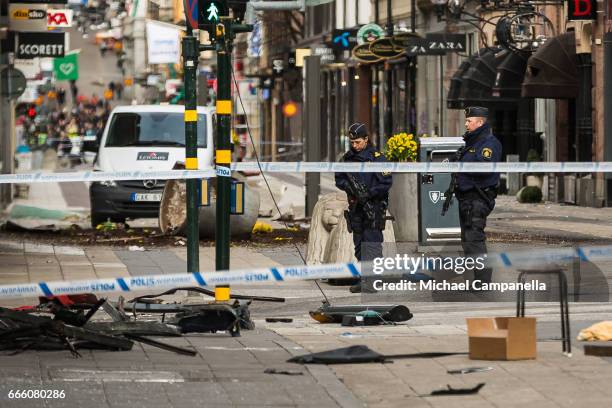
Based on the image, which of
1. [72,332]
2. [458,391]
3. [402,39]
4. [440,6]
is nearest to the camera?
[458,391]

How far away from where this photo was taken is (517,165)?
1596cm

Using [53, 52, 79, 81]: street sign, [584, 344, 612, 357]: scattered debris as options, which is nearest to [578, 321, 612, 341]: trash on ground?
[584, 344, 612, 357]: scattered debris

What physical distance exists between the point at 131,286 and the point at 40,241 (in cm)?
1292

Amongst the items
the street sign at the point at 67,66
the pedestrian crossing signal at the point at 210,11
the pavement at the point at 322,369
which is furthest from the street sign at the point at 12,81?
the street sign at the point at 67,66

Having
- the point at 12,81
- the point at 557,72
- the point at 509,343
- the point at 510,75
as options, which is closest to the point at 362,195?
the point at 509,343

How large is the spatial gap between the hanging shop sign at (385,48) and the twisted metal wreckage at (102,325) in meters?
34.7

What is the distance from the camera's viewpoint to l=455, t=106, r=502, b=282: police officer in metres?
15.2

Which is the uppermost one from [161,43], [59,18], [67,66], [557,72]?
[59,18]

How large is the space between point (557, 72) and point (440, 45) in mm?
7946

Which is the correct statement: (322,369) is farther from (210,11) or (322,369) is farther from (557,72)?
(557,72)

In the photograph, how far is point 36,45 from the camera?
121ft

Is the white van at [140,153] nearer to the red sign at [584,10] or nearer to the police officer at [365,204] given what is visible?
the police officer at [365,204]

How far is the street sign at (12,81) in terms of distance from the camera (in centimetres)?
3453

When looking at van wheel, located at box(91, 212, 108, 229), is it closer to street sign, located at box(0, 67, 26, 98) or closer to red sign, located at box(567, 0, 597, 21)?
street sign, located at box(0, 67, 26, 98)
